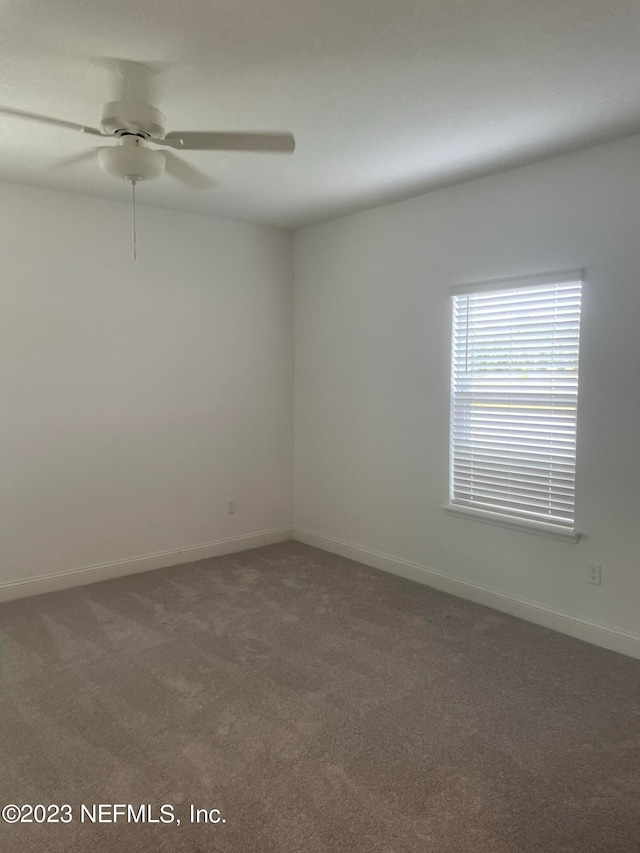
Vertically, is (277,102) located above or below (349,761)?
above

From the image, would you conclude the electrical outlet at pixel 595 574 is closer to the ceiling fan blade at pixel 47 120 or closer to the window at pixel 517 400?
the window at pixel 517 400

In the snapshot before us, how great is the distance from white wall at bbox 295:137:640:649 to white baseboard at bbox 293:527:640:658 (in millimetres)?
40

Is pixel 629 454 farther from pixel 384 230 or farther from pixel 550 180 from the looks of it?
pixel 384 230

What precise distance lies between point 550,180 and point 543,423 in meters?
1.37

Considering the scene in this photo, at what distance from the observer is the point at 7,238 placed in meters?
3.79

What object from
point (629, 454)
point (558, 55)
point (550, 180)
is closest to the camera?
point (558, 55)

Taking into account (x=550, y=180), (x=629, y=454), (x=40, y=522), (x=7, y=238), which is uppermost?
(x=550, y=180)

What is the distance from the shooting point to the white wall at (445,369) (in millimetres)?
3104

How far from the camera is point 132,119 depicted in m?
2.52

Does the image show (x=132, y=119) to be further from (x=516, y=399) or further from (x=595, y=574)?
(x=595, y=574)

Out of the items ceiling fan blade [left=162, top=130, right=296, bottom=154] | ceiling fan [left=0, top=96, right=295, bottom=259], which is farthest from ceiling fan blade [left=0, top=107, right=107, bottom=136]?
ceiling fan blade [left=162, top=130, right=296, bottom=154]

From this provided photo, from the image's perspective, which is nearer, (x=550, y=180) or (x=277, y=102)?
(x=277, y=102)

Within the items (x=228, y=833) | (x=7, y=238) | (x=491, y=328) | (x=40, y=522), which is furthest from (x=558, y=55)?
(x=40, y=522)

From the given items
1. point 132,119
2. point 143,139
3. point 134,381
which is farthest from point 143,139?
point 134,381
